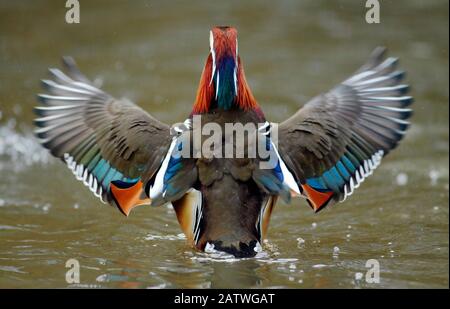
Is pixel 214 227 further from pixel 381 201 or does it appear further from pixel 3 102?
pixel 3 102

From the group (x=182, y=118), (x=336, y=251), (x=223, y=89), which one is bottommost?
(x=336, y=251)

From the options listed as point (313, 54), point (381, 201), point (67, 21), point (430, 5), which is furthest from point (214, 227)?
point (430, 5)

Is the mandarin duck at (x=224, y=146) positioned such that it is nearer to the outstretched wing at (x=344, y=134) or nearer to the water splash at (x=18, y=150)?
the outstretched wing at (x=344, y=134)

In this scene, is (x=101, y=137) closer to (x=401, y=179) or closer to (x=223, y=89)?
(x=223, y=89)

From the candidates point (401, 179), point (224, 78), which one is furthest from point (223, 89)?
point (401, 179)

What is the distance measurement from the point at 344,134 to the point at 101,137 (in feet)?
7.09

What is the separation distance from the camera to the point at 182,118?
11.8 m

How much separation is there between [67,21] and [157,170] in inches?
336

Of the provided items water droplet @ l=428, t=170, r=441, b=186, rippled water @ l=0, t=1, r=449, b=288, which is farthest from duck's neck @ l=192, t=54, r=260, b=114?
water droplet @ l=428, t=170, r=441, b=186

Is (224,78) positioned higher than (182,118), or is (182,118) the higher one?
(224,78)

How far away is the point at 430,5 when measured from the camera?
1588 cm

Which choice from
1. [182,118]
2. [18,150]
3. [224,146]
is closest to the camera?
[224,146]

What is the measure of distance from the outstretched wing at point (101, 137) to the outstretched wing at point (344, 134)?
1.15 meters

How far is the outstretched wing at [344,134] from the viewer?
7.06m
